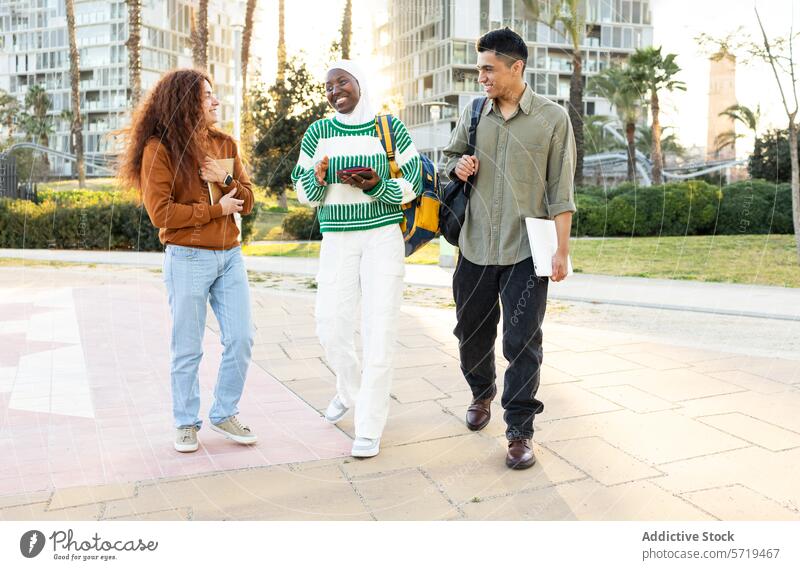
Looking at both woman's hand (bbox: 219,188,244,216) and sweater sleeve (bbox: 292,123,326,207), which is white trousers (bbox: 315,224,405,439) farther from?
woman's hand (bbox: 219,188,244,216)

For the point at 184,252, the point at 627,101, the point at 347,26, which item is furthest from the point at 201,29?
the point at 627,101

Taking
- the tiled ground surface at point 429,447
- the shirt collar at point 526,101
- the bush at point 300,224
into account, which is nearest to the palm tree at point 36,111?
the bush at point 300,224

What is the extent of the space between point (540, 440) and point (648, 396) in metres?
0.98

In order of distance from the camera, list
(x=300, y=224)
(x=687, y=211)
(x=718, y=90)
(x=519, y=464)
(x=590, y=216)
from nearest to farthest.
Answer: (x=519, y=464), (x=718, y=90), (x=300, y=224), (x=590, y=216), (x=687, y=211)

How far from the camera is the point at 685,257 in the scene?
1428cm

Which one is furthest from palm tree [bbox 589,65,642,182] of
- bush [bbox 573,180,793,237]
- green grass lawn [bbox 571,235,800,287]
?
green grass lawn [bbox 571,235,800,287]

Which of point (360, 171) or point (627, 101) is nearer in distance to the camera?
point (360, 171)

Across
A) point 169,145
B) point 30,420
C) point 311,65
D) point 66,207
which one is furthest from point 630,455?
point 66,207

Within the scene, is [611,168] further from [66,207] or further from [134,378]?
[134,378]

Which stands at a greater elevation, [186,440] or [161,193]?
[161,193]

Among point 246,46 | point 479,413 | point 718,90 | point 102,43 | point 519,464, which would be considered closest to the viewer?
point 519,464

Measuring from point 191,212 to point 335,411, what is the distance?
1.15m

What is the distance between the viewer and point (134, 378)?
4500mm

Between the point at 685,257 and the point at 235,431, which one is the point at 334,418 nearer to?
the point at 235,431
